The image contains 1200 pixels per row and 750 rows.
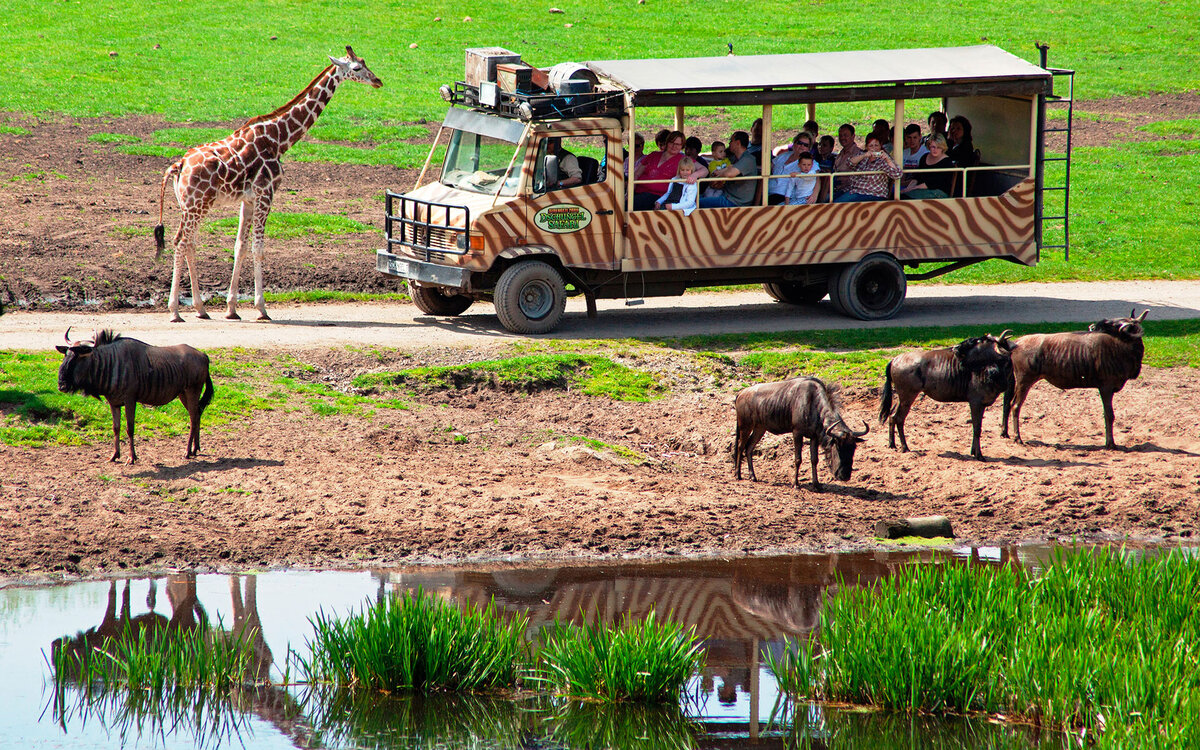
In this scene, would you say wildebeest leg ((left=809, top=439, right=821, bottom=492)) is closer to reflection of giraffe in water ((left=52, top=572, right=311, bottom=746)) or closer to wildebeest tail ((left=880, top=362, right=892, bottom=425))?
wildebeest tail ((left=880, top=362, right=892, bottom=425))

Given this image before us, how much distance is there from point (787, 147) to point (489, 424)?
24.0 ft

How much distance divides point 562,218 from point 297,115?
4.18m

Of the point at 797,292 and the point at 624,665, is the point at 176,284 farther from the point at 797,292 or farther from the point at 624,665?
the point at 624,665

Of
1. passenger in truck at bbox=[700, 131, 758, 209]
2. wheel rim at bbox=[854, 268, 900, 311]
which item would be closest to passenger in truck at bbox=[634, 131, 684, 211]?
passenger in truck at bbox=[700, 131, 758, 209]

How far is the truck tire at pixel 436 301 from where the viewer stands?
18.5 m

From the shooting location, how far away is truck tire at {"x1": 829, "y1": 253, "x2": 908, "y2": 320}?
1870 cm

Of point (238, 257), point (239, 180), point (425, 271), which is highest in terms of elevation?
point (239, 180)

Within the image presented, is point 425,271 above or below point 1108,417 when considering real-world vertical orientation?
above

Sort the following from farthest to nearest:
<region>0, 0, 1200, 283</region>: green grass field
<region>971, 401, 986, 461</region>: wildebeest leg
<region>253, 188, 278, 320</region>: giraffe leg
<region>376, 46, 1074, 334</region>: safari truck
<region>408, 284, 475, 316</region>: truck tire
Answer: <region>0, 0, 1200, 283</region>: green grass field
<region>408, 284, 475, 316</region>: truck tire
<region>253, 188, 278, 320</region>: giraffe leg
<region>376, 46, 1074, 334</region>: safari truck
<region>971, 401, 986, 461</region>: wildebeest leg

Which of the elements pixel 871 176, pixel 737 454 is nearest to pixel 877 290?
pixel 871 176

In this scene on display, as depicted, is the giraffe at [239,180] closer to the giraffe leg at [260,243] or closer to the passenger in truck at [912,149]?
the giraffe leg at [260,243]

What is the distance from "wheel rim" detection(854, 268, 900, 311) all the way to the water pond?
25.9 ft

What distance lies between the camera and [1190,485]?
13125 mm

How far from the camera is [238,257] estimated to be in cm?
1800
